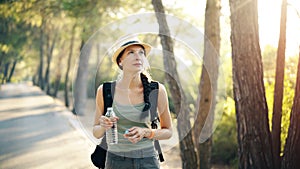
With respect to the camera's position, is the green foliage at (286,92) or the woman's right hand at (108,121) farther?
the green foliage at (286,92)

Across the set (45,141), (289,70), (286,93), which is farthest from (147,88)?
(45,141)

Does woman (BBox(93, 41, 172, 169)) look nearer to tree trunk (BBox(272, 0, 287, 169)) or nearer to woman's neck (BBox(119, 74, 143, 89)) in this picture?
woman's neck (BBox(119, 74, 143, 89))

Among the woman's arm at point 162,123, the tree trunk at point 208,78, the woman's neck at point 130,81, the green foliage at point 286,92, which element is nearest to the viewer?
the woman's arm at point 162,123

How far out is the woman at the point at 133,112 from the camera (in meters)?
3.21

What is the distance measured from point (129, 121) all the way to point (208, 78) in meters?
6.85

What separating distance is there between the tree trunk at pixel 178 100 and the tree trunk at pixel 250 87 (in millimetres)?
2277

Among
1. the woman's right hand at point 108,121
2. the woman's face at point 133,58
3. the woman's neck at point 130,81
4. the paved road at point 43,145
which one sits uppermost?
the woman's face at point 133,58

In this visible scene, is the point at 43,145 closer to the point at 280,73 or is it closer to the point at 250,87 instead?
the point at 280,73

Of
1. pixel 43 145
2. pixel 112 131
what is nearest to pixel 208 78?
pixel 43 145

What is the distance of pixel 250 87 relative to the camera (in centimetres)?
623

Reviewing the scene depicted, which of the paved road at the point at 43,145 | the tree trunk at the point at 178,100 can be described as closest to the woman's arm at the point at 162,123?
the tree trunk at the point at 178,100

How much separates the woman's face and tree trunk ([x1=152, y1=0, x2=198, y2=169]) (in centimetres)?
519

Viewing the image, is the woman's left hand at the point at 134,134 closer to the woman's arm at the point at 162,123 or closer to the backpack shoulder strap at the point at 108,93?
the woman's arm at the point at 162,123

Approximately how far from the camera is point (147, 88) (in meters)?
3.23
